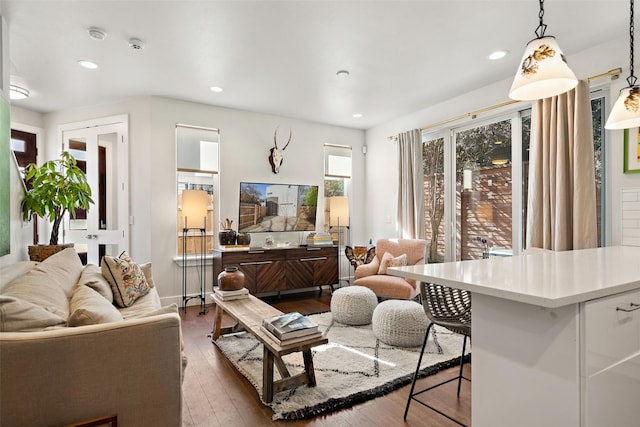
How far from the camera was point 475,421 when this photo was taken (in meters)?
1.36

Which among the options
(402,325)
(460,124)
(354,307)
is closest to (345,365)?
(402,325)

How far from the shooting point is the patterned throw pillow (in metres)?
2.72

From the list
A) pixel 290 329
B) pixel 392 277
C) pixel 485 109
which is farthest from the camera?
pixel 392 277

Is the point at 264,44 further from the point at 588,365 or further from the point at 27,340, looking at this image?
the point at 588,365

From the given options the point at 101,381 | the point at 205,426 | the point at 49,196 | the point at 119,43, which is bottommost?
the point at 205,426

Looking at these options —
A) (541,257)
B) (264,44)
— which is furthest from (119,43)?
(541,257)

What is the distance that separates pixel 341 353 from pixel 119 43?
3268mm

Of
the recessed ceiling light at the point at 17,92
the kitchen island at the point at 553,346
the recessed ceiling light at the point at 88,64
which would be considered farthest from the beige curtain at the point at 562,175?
the recessed ceiling light at the point at 17,92

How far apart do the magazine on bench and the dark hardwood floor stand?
0.46m

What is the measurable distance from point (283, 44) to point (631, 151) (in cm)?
310

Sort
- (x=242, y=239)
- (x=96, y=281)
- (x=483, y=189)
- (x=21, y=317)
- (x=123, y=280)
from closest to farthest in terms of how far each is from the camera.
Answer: (x=21, y=317) → (x=96, y=281) → (x=123, y=280) → (x=483, y=189) → (x=242, y=239)

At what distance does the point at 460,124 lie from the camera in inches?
172

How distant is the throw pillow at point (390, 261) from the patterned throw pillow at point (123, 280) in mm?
2680

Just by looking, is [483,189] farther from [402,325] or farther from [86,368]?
[86,368]
